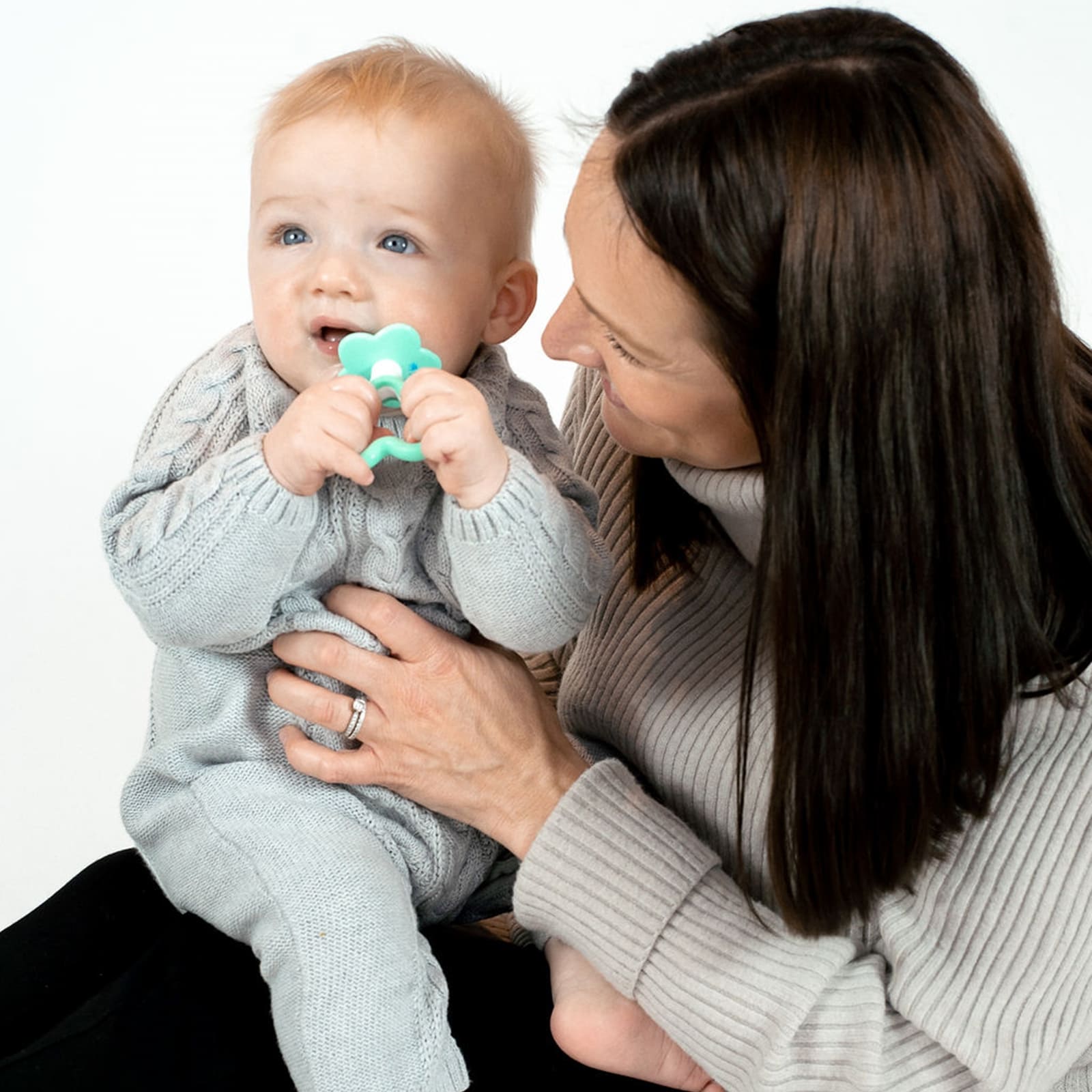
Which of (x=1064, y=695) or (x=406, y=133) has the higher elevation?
(x=406, y=133)

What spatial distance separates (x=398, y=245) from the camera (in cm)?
142

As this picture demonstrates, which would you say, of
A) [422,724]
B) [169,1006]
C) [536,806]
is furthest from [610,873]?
[169,1006]

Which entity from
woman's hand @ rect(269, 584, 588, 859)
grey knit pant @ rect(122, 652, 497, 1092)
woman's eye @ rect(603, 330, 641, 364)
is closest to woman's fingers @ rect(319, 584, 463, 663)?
woman's hand @ rect(269, 584, 588, 859)

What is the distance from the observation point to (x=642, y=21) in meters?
3.12

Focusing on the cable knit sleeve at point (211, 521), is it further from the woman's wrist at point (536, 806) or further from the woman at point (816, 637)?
the woman's wrist at point (536, 806)

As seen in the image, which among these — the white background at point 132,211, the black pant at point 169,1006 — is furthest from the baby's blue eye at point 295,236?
the white background at point 132,211

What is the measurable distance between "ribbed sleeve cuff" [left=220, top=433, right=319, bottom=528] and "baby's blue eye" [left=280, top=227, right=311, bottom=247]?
20 cm

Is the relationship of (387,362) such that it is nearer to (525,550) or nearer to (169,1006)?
(525,550)

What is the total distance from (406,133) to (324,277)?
5.7 inches

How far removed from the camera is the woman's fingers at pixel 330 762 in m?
1.47

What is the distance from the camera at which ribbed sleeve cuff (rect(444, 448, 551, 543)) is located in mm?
1340

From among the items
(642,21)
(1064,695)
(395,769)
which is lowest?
(395,769)

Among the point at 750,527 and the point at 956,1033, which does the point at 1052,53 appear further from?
the point at 956,1033

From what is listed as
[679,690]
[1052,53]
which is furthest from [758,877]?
[1052,53]
